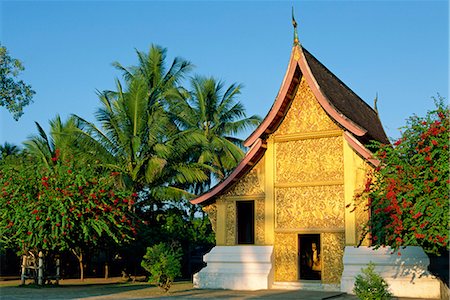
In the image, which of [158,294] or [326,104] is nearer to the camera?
[158,294]

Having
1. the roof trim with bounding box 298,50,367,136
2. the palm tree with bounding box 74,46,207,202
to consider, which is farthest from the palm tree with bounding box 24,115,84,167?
the roof trim with bounding box 298,50,367,136

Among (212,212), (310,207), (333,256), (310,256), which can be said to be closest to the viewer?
(333,256)

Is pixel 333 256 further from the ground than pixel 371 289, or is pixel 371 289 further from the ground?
pixel 333 256

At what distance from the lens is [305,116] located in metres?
18.6

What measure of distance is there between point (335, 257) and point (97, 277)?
1420 centimetres

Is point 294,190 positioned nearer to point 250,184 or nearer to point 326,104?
point 250,184

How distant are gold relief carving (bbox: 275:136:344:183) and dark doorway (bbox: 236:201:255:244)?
1561 millimetres

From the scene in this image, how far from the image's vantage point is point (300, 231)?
59.8ft

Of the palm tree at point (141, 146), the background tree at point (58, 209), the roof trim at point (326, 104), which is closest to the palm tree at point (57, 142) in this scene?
the palm tree at point (141, 146)

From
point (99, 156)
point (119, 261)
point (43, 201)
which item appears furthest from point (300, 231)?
point (119, 261)

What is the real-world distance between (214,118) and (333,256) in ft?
46.3

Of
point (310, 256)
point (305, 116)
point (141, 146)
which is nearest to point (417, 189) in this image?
point (305, 116)

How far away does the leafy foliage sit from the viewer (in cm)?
1193

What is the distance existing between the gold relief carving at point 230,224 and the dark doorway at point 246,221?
0.63 ft
